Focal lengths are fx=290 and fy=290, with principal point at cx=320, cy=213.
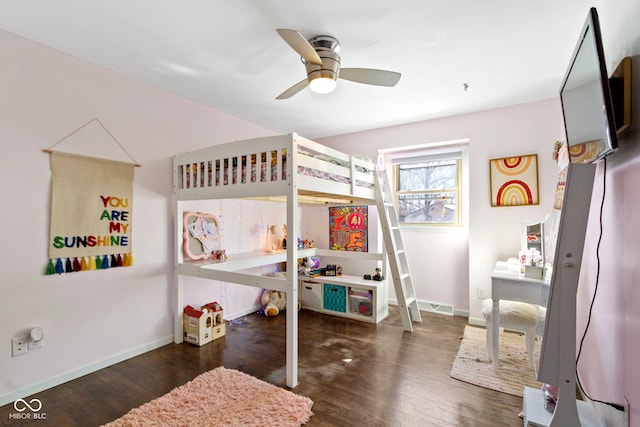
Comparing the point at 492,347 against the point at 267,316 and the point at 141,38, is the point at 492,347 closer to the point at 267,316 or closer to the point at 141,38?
the point at 267,316

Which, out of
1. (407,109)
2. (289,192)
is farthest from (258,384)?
(407,109)

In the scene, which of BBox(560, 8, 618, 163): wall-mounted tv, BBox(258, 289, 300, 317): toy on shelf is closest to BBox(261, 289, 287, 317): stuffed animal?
BBox(258, 289, 300, 317): toy on shelf

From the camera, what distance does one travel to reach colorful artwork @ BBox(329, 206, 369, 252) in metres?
4.01

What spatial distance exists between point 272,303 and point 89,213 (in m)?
2.09

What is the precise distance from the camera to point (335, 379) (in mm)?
2088

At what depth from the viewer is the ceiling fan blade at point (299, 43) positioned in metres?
1.47

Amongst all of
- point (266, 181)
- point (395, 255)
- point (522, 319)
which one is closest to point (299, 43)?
point (266, 181)

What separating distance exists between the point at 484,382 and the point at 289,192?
1.92 metres

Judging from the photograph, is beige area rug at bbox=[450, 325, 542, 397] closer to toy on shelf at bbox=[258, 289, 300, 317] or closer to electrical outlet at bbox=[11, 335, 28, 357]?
toy on shelf at bbox=[258, 289, 300, 317]

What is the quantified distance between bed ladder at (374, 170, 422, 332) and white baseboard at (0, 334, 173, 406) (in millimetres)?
2290

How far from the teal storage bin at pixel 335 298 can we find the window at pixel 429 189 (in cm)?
126

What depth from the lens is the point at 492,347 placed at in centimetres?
229

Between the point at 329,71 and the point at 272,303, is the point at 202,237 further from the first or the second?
the point at 329,71

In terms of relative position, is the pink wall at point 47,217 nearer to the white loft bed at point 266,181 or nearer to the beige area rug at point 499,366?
the white loft bed at point 266,181
